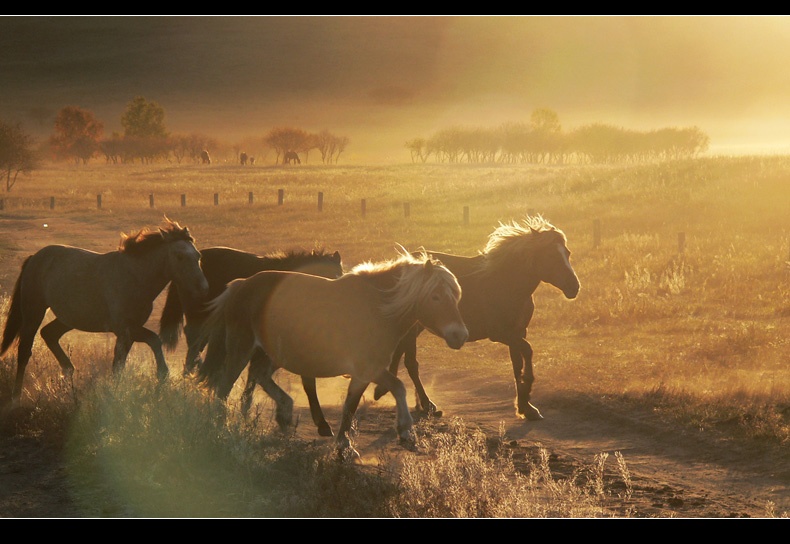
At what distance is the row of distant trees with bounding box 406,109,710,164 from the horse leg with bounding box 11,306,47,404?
12267 cm

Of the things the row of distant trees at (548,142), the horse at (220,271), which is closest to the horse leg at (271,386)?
the horse at (220,271)

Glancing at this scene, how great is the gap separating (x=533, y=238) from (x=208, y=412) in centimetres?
489

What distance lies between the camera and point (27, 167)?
59.0 meters

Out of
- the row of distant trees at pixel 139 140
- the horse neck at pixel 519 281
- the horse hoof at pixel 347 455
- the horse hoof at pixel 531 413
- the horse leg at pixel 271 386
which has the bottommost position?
the horse hoof at pixel 531 413

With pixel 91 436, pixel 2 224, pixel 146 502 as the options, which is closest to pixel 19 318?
pixel 91 436

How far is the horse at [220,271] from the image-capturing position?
1112 centimetres

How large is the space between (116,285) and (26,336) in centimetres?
164

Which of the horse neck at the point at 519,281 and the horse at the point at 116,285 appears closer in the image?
the horse at the point at 116,285

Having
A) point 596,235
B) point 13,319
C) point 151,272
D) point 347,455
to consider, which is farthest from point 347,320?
point 596,235

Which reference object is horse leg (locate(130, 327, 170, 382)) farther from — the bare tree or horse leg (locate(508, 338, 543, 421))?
the bare tree

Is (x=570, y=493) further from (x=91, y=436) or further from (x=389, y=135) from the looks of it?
(x=389, y=135)

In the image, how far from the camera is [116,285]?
1055cm

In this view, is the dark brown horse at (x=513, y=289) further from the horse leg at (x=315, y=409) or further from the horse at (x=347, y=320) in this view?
the horse at (x=347, y=320)

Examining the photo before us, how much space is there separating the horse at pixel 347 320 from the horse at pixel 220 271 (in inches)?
69.0
